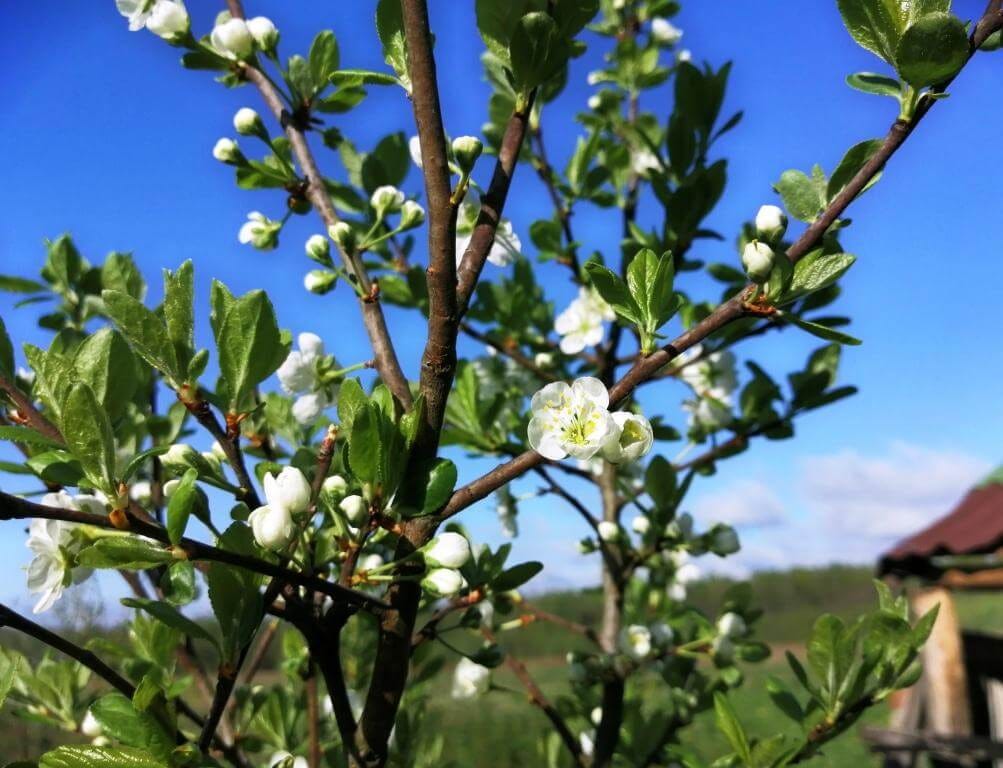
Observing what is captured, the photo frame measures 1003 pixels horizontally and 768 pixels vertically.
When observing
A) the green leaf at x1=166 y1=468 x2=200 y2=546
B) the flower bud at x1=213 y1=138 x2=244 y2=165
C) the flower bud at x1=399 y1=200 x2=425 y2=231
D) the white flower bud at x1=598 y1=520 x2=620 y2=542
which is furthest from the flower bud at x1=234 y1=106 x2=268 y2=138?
the white flower bud at x1=598 y1=520 x2=620 y2=542

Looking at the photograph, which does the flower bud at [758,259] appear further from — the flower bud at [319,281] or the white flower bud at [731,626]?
the white flower bud at [731,626]

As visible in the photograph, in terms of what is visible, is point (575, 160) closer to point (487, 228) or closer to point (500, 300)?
point (500, 300)

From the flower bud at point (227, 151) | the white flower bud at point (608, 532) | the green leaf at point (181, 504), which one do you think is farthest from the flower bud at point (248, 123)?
the white flower bud at point (608, 532)

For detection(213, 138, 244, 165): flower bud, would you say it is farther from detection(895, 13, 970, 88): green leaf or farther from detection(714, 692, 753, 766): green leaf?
detection(714, 692, 753, 766): green leaf

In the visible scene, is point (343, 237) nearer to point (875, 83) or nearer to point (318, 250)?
point (318, 250)

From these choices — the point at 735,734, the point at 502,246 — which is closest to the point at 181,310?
the point at 502,246

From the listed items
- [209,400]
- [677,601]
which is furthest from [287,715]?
[677,601]
